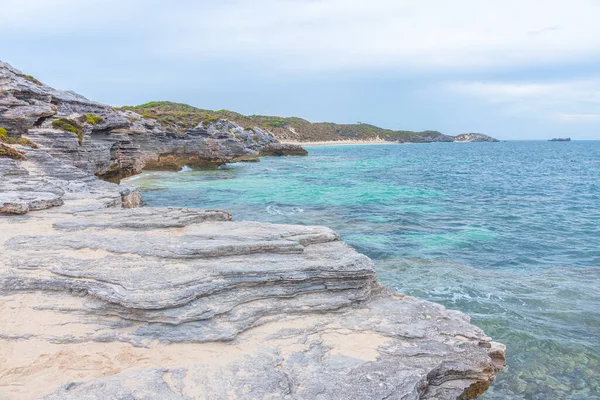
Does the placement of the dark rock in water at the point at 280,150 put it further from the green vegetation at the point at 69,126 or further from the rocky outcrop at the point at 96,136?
the green vegetation at the point at 69,126

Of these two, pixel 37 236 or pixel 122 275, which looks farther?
pixel 37 236

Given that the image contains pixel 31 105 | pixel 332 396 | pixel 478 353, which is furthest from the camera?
pixel 31 105

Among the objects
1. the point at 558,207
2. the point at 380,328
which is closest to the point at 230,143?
the point at 558,207

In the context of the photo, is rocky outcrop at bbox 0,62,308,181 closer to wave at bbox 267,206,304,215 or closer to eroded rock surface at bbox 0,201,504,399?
wave at bbox 267,206,304,215

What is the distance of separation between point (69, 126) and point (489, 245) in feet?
91.0

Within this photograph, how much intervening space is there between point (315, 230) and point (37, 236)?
7199mm

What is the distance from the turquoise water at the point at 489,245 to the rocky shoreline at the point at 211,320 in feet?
9.97

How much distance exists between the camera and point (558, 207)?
1276 inches

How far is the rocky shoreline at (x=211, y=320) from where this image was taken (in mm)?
6754

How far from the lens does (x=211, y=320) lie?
8133 mm

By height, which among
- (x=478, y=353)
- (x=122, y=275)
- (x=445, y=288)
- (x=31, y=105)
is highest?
(x=31, y=105)

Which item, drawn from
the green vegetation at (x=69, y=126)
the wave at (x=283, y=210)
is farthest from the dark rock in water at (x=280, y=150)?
the wave at (x=283, y=210)

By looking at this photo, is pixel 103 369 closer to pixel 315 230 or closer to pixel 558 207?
pixel 315 230

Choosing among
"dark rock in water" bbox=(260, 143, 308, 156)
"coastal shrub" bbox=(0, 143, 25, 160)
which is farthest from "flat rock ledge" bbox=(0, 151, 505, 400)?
"dark rock in water" bbox=(260, 143, 308, 156)
